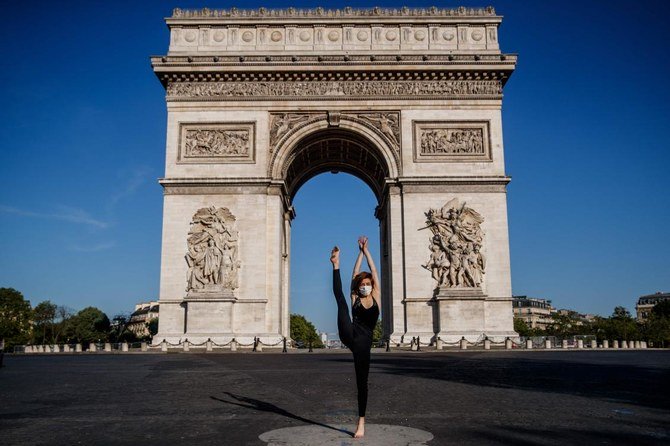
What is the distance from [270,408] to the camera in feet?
23.1

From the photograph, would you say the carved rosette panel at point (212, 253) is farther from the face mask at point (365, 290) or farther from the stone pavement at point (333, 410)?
the face mask at point (365, 290)

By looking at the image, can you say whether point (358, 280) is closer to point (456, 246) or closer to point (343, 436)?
point (343, 436)

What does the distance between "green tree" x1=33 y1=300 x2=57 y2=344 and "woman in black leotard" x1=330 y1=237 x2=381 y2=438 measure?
2757 inches

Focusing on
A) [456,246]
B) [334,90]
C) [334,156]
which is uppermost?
[334,90]

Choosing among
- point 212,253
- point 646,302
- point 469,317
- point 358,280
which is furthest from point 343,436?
point 646,302

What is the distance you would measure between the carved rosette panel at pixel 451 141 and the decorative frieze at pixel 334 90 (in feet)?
4.53

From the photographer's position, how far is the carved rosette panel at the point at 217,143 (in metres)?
27.3

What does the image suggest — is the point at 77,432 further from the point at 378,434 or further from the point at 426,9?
the point at 426,9

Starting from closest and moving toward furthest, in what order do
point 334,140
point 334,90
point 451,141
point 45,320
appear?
point 451,141 → point 334,90 → point 334,140 → point 45,320

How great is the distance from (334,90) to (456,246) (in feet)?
30.5

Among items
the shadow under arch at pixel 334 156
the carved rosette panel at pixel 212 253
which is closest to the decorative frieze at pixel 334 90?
the shadow under arch at pixel 334 156

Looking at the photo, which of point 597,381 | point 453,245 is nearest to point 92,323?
point 453,245

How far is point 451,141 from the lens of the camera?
2747 centimetres

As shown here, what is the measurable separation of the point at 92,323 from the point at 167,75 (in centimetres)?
5559
